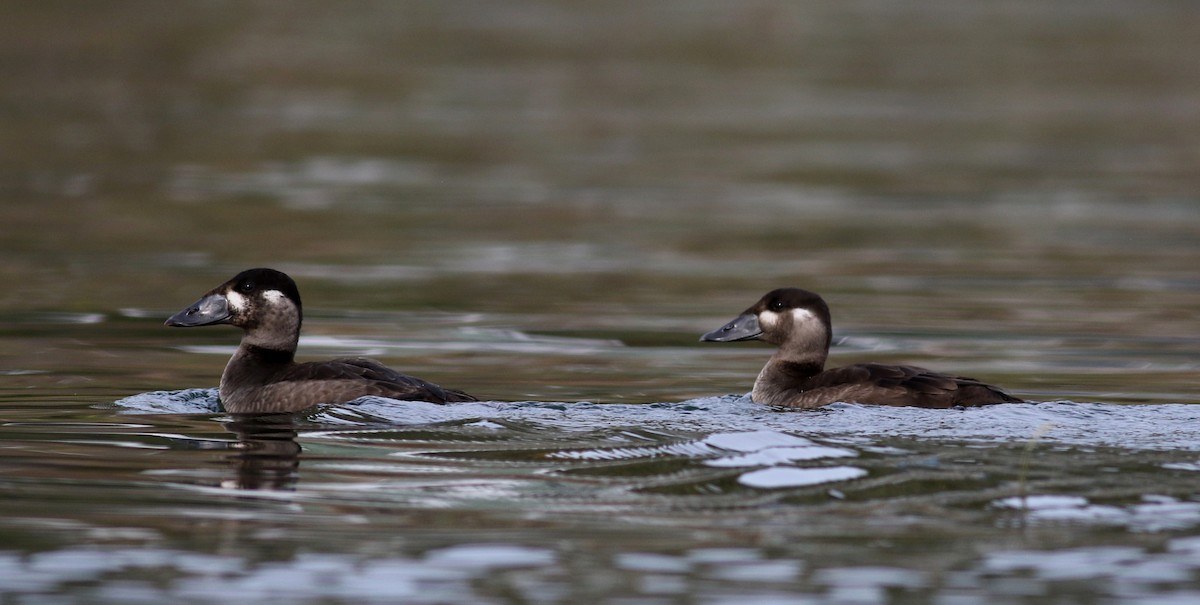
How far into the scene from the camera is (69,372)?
476 inches

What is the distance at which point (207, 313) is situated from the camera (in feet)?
37.6

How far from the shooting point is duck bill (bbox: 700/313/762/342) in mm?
12047

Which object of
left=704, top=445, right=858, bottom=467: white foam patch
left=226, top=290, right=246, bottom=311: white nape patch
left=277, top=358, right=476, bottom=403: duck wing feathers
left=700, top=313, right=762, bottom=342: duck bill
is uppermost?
left=226, top=290, right=246, bottom=311: white nape patch

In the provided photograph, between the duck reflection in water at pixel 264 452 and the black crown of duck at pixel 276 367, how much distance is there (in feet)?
0.52

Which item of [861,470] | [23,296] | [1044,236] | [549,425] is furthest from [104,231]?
[861,470]

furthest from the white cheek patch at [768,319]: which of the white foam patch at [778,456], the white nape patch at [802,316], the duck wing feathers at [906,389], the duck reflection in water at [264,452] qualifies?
the white foam patch at [778,456]

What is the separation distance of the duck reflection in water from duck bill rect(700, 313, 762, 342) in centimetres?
293

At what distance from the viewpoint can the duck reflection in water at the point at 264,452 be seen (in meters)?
8.36

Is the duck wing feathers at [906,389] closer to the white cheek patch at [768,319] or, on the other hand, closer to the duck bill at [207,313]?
the white cheek patch at [768,319]

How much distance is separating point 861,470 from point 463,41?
133 ft

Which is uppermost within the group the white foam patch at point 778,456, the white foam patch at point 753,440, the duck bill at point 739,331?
the duck bill at point 739,331

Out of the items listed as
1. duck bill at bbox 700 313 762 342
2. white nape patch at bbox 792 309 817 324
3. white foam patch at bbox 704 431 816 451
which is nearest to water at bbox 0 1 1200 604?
white foam patch at bbox 704 431 816 451

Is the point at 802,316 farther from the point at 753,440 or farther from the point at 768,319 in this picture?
the point at 753,440

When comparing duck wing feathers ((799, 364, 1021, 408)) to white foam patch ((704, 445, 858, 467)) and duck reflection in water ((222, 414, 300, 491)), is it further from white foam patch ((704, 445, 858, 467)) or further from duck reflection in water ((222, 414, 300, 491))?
duck reflection in water ((222, 414, 300, 491))
